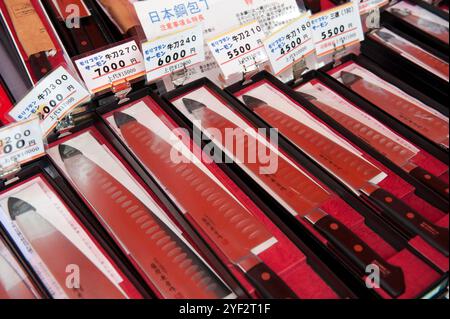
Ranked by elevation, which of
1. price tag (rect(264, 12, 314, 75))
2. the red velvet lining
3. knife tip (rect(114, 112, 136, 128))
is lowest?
the red velvet lining

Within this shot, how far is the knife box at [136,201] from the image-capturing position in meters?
0.95

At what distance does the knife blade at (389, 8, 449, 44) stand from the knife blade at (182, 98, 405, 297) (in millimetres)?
692

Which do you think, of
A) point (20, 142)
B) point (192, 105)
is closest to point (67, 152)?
point (20, 142)

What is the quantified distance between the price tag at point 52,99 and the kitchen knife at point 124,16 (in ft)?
0.90

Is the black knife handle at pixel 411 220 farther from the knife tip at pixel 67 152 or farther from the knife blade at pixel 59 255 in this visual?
the knife tip at pixel 67 152

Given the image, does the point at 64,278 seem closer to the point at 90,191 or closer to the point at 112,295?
the point at 112,295

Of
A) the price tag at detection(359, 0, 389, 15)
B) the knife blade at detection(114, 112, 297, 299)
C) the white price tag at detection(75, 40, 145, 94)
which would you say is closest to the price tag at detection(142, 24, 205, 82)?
the white price tag at detection(75, 40, 145, 94)

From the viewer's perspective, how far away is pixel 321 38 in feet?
4.54

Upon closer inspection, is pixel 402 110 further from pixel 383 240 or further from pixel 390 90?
pixel 383 240

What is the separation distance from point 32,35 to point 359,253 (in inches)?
41.5

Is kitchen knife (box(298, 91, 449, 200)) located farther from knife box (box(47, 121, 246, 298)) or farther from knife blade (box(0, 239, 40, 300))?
knife blade (box(0, 239, 40, 300))

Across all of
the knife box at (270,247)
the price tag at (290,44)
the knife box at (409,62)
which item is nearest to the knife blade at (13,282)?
the knife box at (270,247)

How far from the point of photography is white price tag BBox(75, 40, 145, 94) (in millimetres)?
1208

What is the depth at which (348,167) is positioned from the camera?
1130 mm
